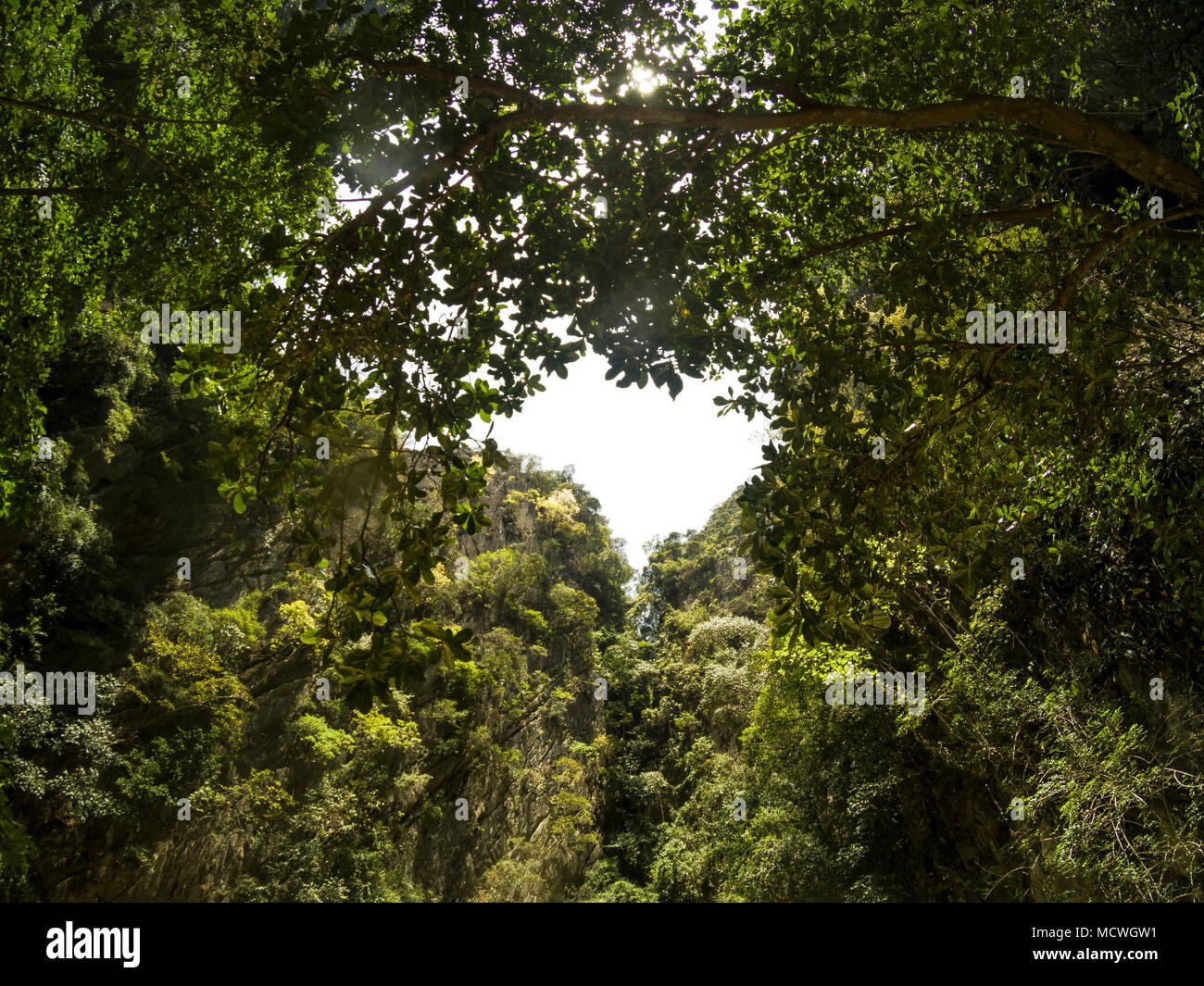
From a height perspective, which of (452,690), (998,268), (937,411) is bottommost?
(452,690)

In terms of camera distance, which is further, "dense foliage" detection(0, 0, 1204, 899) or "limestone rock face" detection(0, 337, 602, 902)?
"limestone rock face" detection(0, 337, 602, 902)

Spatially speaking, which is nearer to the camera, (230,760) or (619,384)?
(619,384)

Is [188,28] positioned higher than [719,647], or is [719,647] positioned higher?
[188,28]

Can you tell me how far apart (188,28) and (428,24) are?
6300mm

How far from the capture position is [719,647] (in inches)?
780

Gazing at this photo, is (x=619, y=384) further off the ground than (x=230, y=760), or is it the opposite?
(x=619, y=384)

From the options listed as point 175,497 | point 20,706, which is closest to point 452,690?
point 175,497

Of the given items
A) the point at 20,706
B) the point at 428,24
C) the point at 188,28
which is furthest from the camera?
the point at 20,706

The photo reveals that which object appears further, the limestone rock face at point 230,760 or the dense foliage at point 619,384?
the limestone rock face at point 230,760
